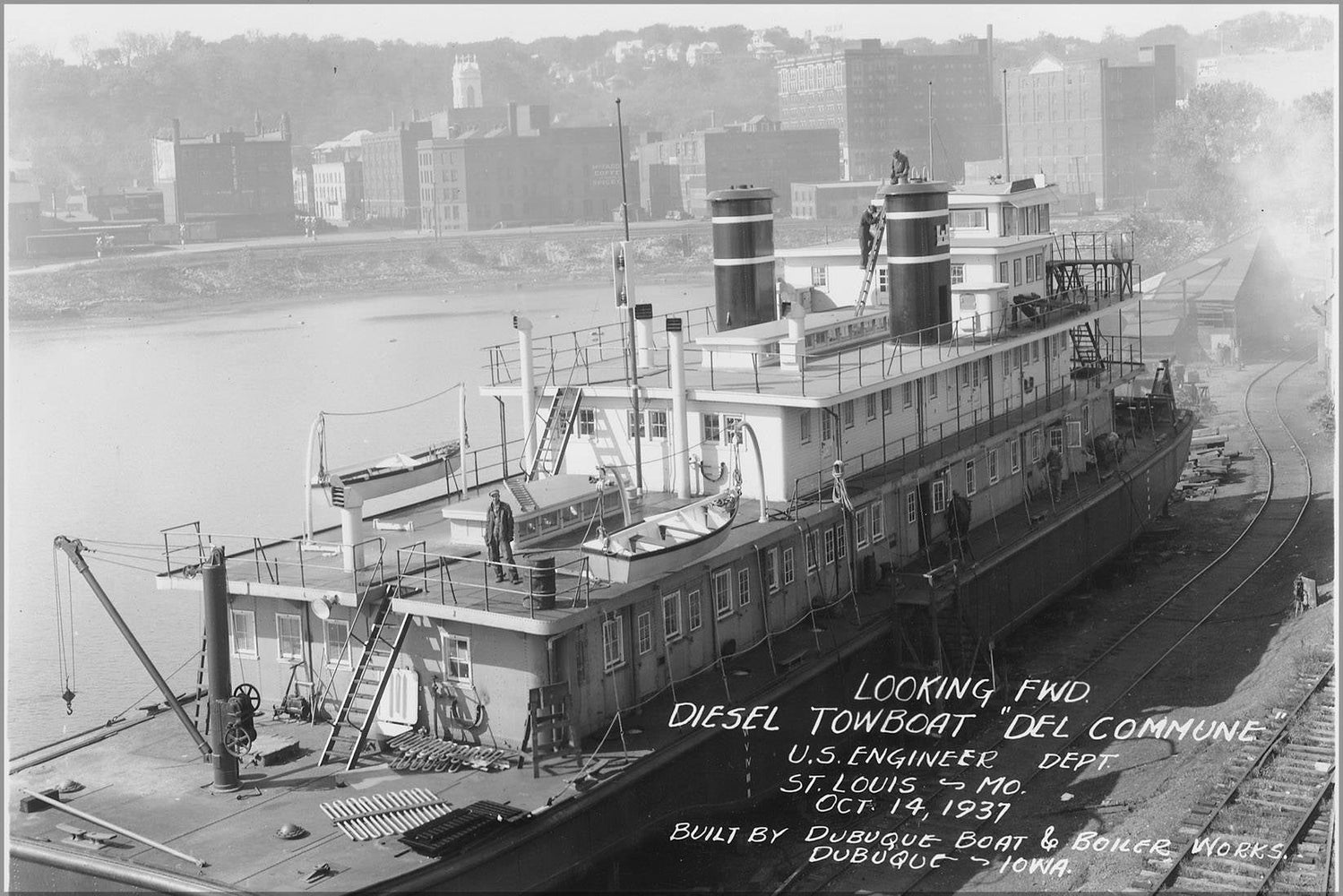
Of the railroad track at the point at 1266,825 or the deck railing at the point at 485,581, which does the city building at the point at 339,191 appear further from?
the railroad track at the point at 1266,825

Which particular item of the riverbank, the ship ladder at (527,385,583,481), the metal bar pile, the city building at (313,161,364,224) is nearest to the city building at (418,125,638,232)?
the riverbank

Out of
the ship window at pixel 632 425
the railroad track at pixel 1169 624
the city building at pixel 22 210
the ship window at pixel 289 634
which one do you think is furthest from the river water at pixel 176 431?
the railroad track at pixel 1169 624

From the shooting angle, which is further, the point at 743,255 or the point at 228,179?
the point at 228,179

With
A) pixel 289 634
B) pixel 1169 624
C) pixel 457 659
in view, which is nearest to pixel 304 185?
pixel 1169 624

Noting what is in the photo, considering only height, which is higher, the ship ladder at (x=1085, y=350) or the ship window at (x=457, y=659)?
the ship ladder at (x=1085, y=350)

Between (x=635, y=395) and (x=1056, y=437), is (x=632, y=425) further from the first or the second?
(x=1056, y=437)
